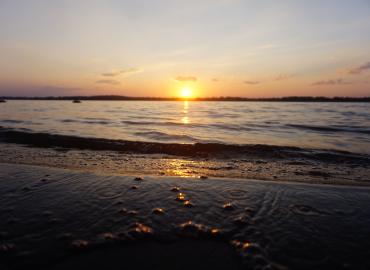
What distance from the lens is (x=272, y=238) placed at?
3941mm

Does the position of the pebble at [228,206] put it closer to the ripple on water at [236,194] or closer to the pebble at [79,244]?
the ripple on water at [236,194]

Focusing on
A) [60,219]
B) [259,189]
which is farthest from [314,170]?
[60,219]

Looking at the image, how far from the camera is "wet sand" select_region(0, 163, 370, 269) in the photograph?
340 centimetres

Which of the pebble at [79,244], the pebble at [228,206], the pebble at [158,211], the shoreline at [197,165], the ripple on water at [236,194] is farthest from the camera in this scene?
the shoreline at [197,165]

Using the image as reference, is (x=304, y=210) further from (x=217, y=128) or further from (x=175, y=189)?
(x=217, y=128)

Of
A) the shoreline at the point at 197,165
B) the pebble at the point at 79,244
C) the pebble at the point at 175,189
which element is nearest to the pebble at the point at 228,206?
the pebble at the point at 175,189

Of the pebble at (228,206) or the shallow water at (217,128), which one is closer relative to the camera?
the pebble at (228,206)

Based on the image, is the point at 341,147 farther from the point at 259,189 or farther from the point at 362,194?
the point at 259,189

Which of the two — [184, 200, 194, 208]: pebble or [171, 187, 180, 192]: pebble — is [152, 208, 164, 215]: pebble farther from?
[171, 187, 180, 192]: pebble

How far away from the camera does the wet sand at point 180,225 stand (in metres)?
3.40

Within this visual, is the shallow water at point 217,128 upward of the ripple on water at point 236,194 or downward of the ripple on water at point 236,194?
upward

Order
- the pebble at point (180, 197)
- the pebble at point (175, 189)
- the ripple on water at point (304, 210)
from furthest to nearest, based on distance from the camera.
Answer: the pebble at point (175, 189) < the pebble at point (180, 197) < the ripple on water at point (304, 210)

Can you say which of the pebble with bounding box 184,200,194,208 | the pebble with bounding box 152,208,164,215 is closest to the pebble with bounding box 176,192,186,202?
the pebble with bounding box 184,200,194,208

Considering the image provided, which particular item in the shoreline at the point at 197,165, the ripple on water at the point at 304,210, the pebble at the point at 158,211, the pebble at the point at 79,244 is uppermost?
the ripple on water at the point at 304,210
